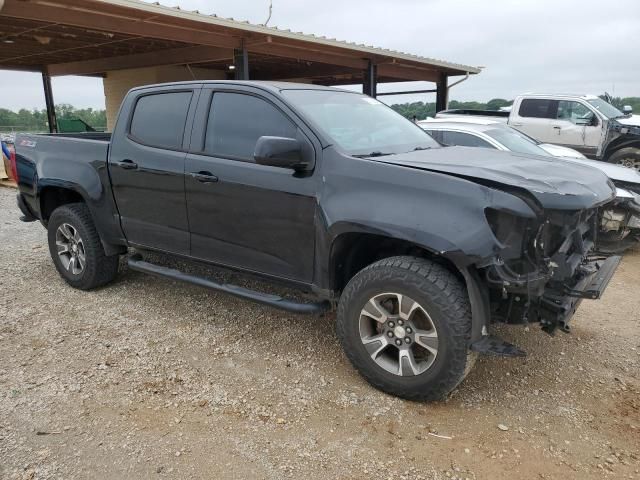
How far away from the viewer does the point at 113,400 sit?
3.08 meters

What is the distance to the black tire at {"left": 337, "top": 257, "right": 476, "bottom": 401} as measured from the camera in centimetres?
281

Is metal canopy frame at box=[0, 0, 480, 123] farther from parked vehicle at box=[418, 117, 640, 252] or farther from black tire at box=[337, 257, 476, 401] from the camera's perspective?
black tire at box=[337, 257, 476, 401]

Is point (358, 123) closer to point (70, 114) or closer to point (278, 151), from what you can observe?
point (278, 151)

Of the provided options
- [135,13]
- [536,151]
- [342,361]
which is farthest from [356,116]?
[135,13]

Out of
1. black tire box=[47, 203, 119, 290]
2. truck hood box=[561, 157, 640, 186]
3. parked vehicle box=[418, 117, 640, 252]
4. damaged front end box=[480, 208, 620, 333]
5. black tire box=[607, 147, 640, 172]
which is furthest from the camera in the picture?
Answer: black tire box=[607, 147, 640, 172]

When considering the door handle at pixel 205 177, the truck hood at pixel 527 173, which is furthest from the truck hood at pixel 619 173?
the door handle at pixel 205 177

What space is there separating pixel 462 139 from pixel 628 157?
5.28m

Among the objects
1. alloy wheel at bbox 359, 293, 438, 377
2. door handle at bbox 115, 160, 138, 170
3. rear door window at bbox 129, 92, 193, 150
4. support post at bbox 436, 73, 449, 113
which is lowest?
alloy wheel at bbox 359, 293, 438, 377

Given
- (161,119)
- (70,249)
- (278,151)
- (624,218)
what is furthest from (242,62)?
(278,151)

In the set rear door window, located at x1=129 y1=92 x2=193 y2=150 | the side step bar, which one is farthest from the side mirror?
rear door window, located at x1=129 y1=92 x2=193 y2=150

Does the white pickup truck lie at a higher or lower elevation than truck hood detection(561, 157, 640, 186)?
higher

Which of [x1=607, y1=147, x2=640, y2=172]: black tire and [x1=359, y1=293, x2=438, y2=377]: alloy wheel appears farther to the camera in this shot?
[x1=607, y1=147, x2=640, y2=172]: black tire

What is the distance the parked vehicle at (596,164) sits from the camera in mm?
5555

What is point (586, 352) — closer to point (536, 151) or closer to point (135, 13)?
point (536, 151)
